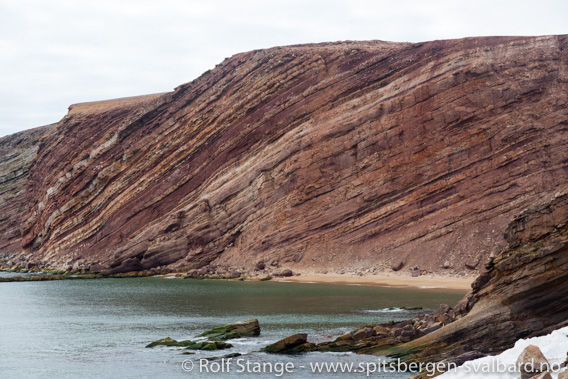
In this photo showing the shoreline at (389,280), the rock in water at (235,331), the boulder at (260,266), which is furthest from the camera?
the boulder at (260,266)

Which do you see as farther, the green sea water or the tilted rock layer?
the tilted rock layer

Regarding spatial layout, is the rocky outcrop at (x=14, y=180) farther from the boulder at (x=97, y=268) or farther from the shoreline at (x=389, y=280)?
the shoreline at (x=389, y=280)

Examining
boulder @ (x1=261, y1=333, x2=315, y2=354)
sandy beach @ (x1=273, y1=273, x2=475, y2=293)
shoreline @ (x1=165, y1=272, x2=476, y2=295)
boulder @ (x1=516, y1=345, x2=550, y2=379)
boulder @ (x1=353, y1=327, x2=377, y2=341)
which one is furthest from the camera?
sandy beach @ (x1=273, y1=273, x2=475, y2=293)

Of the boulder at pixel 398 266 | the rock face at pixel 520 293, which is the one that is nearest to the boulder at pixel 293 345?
the rock face at pixel 520 293

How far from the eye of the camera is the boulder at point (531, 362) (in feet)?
47.7

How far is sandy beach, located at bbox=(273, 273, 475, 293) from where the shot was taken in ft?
163

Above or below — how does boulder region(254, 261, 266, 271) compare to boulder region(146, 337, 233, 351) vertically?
above

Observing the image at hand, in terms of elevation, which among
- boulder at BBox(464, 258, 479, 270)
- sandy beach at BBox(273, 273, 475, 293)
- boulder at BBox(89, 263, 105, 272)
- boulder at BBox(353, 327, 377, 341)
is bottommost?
sandy beach at BBox(273, 273, 475, 293)

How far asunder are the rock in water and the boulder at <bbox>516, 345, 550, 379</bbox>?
15.3 m

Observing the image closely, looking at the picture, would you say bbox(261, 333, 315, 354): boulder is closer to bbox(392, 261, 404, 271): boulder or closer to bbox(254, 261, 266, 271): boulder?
bbox(392, 261, 404, 271): boulder

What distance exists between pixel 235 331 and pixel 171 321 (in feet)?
25.2

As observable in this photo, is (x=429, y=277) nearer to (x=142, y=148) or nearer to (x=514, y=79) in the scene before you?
(x=514, y=79)

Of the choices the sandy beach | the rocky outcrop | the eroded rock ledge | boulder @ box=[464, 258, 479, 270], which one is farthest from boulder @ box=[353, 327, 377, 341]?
the rocky outcrop

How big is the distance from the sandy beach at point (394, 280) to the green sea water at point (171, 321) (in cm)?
232
